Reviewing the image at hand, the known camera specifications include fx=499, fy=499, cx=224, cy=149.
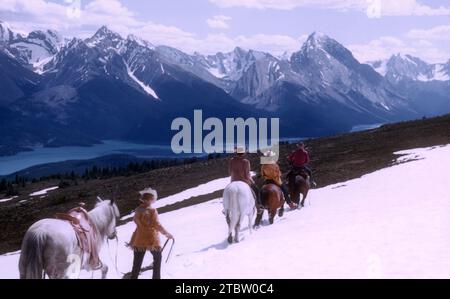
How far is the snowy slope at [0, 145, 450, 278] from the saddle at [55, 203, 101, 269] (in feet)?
8.74

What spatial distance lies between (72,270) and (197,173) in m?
61.5

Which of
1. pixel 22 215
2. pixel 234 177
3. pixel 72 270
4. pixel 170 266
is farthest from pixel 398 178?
pixel 22 215

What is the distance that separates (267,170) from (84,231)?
33.5ft

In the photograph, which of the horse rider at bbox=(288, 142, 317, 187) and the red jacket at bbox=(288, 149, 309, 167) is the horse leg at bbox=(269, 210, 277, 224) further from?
the red jacket at bbox=(288, 149, 309, 167)

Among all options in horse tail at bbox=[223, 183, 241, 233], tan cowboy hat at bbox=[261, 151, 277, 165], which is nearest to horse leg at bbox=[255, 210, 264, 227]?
tan cowboy hat at bbox=[261, 151, 277, 165]

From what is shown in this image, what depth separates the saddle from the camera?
11891 millimetres

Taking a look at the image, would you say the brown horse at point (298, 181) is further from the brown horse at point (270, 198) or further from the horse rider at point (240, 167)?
the horse rider at point (240, 167)

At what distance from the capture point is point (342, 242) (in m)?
15.2

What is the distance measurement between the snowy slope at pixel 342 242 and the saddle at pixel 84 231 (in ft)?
8.74

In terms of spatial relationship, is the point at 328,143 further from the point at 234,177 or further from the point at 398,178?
the point at 234,177

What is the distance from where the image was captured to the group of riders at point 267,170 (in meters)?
18.4

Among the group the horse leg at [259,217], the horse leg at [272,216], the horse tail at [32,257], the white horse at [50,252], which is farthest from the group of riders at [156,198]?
the horse tail at [32,257]

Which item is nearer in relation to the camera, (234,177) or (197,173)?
(234,177)

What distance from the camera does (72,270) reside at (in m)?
11.3
